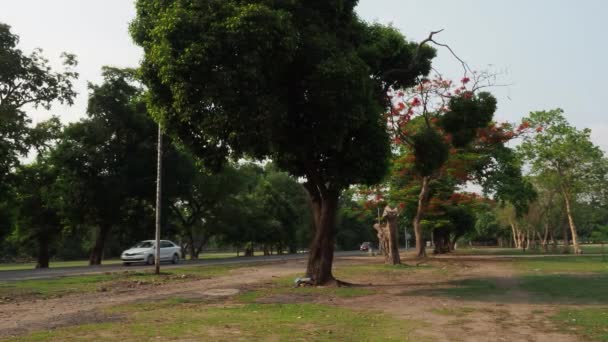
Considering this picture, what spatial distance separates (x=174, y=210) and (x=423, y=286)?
35.3 m

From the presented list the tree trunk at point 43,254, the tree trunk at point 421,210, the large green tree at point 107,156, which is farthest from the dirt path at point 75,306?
the tree trunk at point 43,254

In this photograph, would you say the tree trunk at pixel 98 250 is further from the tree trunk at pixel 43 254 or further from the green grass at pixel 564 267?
→ the green grass at pixel 564 267

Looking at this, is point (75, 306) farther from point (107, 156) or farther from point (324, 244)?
point (107, 156)

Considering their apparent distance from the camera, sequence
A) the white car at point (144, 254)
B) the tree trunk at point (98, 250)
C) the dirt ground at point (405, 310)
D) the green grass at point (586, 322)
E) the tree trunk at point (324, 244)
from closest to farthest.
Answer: the green grass at point (586, 322)
the dirt ground at point (405, 310)
the tree trunk at point (324, 244)
the white car at point (144, 254)
the tree trunk at point (98, 250)

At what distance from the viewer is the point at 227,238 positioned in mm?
59875

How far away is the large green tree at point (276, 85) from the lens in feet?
40.2

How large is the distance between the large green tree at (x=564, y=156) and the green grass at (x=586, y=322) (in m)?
35.4

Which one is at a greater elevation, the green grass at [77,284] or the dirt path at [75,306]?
the green grass at [77,284]

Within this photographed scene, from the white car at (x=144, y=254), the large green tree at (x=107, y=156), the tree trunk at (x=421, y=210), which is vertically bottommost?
the white car at (x=144, y=254)

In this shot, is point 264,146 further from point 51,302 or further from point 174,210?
point 174,210

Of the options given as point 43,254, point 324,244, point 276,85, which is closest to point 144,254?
point 43,254

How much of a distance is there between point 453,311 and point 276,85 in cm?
709

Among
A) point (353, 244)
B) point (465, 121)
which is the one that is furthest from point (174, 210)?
point (353, 244)

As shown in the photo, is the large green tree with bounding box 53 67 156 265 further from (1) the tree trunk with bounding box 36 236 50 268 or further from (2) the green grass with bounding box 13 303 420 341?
(2) the green grass with bounding box 13 303 420 341
